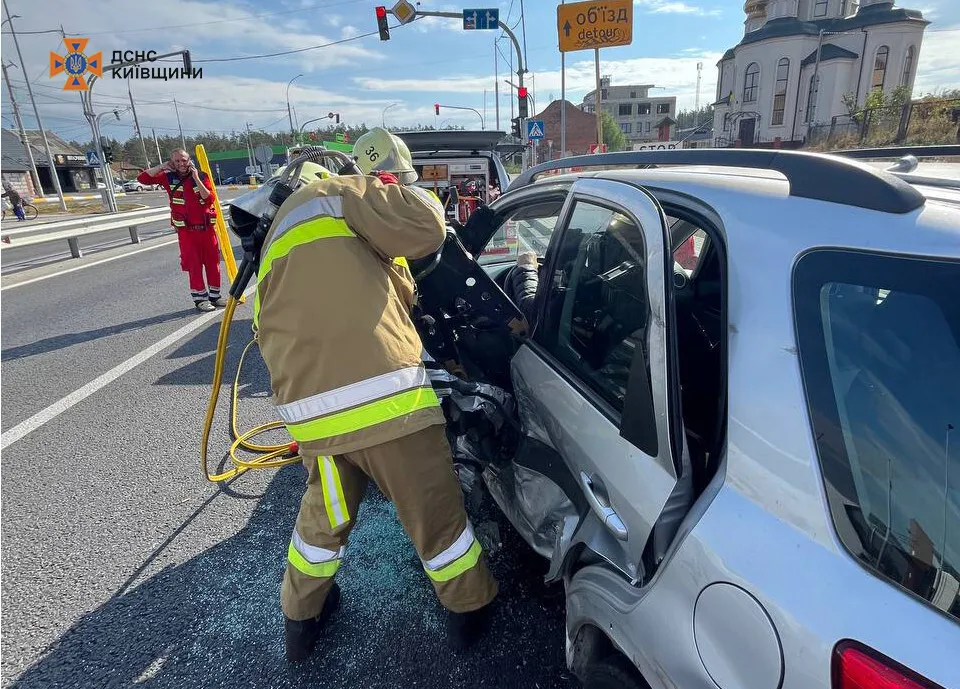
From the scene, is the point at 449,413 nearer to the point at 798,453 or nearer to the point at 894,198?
the point at 798,453

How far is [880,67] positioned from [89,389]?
53045mm

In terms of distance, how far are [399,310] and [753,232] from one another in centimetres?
121

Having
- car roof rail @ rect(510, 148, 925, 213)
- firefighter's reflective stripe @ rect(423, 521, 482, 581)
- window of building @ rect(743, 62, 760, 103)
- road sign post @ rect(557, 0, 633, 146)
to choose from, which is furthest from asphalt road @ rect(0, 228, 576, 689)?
window of building @ rect(743, 62, 760, 103)

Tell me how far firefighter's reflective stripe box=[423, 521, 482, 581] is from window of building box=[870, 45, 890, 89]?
2032 inches

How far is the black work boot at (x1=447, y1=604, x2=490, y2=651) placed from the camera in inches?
78.7

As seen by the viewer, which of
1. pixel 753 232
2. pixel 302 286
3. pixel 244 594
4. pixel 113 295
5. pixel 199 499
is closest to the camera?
pixel 753 232

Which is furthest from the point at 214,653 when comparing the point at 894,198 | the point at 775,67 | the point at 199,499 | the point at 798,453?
the point at 775,67

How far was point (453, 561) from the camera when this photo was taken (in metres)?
1.96

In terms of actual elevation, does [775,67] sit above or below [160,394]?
above

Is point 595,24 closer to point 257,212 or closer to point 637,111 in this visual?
point 257,212

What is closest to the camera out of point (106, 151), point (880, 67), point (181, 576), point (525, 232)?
point (181, 576)

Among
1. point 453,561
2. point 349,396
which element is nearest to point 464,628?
point 453,561

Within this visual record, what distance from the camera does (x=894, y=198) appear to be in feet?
3.20

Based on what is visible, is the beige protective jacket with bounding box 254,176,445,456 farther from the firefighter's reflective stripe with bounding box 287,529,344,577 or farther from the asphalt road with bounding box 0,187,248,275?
the asphalt road with bounding box 0,187,248,275
